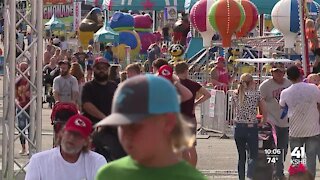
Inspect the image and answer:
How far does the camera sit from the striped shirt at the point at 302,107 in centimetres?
1185

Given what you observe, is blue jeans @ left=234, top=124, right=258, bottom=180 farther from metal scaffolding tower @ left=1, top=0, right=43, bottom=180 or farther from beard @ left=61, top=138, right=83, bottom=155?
beard @ left=61, top=138, right=83, bottom=155

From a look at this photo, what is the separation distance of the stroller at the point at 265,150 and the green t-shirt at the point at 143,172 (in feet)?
29.9

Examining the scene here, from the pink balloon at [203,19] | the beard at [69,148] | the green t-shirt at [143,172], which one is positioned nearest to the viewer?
the green t-shirt at [143,172]

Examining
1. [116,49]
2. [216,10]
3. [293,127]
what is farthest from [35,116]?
[116,49]

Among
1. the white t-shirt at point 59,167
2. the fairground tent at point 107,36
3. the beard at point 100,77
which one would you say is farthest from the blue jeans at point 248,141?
the fairground tent at point 107,36

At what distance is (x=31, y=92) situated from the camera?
12.0 m

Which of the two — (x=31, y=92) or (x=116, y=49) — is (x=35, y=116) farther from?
(x=116, y=49)

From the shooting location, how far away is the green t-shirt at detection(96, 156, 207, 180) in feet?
10.3

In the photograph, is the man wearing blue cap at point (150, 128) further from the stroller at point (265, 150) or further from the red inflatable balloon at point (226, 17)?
the red inflatable balloon at point (226, 17)

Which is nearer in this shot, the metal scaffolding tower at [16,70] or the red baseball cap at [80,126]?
the red baseball cap at [80,126]

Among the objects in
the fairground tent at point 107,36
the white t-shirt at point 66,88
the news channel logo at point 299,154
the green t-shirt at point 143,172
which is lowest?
the news channel logo at point 299,154

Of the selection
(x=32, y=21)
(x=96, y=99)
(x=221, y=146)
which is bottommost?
(x=221, y=146)

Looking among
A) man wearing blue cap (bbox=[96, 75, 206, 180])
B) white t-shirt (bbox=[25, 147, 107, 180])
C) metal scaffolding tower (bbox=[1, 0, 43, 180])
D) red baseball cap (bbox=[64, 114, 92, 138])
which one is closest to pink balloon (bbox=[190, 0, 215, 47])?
metal scaffolding tower (bbox=[1, 0, 43, 180])

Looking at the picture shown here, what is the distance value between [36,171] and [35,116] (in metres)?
5.38
